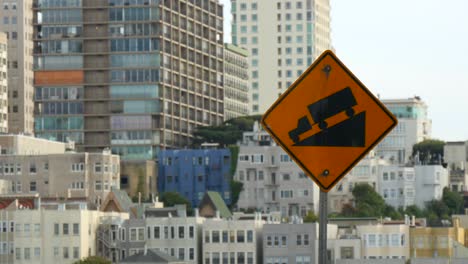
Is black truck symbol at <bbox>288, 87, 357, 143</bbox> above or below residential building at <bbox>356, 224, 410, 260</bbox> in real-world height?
above

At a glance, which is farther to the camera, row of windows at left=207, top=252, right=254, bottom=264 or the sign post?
row of windows at left=207, top=252, right=254, bottom=264

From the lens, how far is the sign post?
1559cm

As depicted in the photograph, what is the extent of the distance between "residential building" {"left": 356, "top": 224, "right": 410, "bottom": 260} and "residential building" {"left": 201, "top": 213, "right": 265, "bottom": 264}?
1021cm

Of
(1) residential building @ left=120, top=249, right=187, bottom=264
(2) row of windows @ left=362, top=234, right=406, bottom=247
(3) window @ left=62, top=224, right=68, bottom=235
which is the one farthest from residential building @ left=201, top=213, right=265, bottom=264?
(3) window @ left=62, top=224, right=68, bottom=235

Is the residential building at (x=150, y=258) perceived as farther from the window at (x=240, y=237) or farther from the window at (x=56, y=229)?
the window at (x=240, y=237)

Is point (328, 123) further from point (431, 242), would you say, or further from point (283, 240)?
point (431, 242)

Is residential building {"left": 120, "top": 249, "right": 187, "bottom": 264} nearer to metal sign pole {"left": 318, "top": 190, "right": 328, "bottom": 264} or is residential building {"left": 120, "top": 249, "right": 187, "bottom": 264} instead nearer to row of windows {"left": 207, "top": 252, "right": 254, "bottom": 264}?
row of windows {"left": 207, "top": 252, "right": 254, "bottom": 264}

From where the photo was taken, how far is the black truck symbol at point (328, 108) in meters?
15.6

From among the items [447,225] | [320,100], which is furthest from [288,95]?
[447,225]

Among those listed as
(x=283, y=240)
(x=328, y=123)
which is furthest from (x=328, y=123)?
(x=283, y=240)

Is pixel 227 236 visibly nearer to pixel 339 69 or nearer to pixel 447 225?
pixel 447 225

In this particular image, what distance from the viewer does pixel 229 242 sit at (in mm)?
169875

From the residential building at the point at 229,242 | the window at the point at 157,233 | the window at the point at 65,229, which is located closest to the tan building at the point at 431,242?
the residential building at the point at 229,242

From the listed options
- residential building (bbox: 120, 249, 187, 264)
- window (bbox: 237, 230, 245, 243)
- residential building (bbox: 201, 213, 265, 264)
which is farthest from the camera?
window (bbox: 237, 230, 245, 243)
